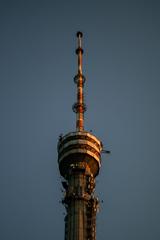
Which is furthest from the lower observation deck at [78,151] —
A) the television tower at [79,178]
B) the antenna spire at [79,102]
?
the antenna spire at [79,102]

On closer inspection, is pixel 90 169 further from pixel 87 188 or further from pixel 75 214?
pixel 75 214

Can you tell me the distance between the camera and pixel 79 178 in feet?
393

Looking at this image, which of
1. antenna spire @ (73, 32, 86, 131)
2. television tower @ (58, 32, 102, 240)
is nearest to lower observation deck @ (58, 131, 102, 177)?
television tower @ (58, 32, 102, 240)

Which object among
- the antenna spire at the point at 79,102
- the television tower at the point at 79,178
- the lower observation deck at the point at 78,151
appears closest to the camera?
the television tower at the point at 79,178

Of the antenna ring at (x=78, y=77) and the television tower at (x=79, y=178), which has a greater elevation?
the antenna ring at (x=78, y=77)

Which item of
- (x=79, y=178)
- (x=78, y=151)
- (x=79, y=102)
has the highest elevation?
(x=79, y=102)

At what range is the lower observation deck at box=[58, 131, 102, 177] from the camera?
4786 inches

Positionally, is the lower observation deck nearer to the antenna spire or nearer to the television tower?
the television tower

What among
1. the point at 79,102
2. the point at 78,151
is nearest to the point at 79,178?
the point at 78,151

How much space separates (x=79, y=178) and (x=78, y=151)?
5.70 metres

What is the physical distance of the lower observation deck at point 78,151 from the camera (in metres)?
122

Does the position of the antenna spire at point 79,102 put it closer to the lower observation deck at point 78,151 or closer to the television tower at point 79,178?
the television tower at point 79,178

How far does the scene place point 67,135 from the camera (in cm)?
12312

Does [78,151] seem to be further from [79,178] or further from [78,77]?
[78,77]
